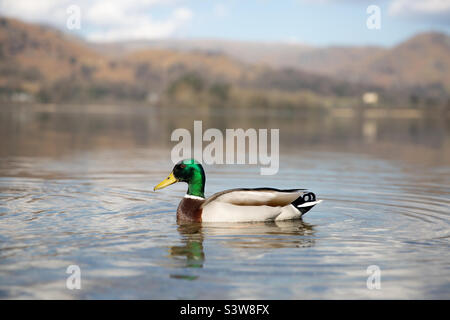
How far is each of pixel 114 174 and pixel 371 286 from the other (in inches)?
354

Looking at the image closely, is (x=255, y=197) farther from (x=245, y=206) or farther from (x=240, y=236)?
(x=240, y=236)

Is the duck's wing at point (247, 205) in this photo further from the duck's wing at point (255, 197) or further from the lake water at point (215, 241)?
the lake water at point (215, 241)

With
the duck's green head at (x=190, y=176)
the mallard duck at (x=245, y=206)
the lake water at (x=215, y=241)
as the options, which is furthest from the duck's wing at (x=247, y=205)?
the duck's green head at (x=190, y=176)

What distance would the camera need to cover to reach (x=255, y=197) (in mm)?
8234

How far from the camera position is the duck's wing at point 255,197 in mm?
8195

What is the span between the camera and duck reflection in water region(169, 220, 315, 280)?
6.59m

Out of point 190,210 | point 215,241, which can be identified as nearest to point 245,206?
point 190,210

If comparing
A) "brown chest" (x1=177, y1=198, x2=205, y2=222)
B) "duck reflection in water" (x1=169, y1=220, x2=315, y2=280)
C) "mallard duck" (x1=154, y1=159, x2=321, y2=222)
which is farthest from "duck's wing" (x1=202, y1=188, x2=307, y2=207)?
"duck reflection in water" (x1=169, y1=220, x2=315, y2=280)

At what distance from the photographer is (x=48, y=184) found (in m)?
11.7

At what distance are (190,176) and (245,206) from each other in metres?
0.99

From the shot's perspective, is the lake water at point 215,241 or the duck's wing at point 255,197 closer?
the lake water at point 215,241

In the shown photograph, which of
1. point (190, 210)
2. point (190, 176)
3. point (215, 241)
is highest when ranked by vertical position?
point (190, 176)

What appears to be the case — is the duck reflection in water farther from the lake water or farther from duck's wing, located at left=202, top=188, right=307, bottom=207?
duck's wing, located at left=202, top=188, right=307, bottom=207

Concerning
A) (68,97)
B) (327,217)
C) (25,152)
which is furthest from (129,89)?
(327,217)
